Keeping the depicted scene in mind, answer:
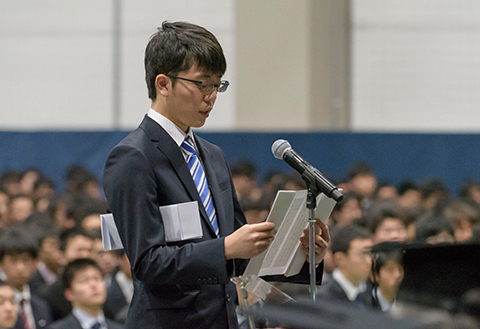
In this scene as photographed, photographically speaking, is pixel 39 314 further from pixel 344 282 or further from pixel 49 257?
pixel 344 282

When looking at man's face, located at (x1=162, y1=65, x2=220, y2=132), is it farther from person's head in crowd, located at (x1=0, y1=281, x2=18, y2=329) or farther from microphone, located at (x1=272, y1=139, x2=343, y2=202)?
person's head in crowd, located at (x1=0, y1=281, x2=18, y2=329)

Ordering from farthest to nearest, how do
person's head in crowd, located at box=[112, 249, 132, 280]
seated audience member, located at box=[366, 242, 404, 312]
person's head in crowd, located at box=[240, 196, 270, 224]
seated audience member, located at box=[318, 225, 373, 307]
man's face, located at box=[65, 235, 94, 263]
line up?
person's head in crowd, located at box=[240, 196, 270, 224], man's face, located at box=[65, 235, 94, 263], person's head in crowd, located at box=[112, 249, 132, 280], seated audience member, located at box=[318, 225, 373, 307], seated audience member, located at box=[366, 242, 404, 312]

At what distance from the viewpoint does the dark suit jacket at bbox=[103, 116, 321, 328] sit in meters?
1.51

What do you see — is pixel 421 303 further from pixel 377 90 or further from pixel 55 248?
pixel 377 90

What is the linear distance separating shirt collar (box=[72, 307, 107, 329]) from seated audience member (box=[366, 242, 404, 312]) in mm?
2438

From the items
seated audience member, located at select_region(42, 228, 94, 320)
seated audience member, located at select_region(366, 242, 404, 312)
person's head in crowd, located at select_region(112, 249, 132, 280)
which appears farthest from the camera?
person's head in crowd, located at select_region(112, 249, 132, 280)

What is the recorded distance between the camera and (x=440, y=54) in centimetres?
791

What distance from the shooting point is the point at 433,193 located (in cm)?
583

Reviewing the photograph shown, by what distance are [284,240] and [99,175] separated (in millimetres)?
4449

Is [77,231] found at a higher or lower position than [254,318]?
lower

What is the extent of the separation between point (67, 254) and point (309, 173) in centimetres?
295

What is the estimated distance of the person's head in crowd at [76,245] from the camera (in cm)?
413

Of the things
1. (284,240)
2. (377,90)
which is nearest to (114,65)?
(377,90)

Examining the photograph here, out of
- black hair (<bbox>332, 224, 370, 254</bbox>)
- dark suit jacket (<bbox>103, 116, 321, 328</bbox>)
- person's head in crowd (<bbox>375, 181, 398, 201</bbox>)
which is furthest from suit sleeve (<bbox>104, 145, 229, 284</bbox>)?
person's head in crowd (<bbox>375, 181, 398, 201</bbox>)
